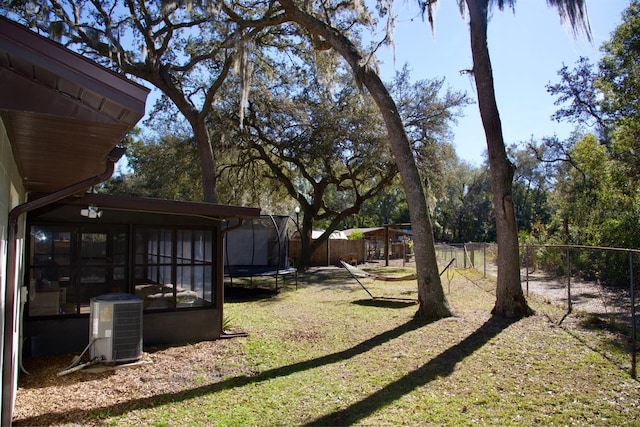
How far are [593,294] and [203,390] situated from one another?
9.38 m

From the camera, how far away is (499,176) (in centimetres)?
802

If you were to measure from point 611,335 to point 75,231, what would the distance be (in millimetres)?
7470

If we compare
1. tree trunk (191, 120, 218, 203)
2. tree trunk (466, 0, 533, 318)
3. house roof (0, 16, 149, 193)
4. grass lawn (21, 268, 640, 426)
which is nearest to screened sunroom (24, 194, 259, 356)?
grass lawn (21, 268, 640, 426)

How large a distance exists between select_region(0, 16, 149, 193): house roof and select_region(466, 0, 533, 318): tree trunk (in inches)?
272

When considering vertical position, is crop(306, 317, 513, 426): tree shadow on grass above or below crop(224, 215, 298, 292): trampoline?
below

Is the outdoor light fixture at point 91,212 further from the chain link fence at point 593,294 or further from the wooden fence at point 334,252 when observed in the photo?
the wooden fence at point 334,252

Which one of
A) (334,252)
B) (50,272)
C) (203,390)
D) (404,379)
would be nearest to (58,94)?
(203,390)

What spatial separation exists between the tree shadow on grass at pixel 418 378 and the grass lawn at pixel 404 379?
0.01 metres

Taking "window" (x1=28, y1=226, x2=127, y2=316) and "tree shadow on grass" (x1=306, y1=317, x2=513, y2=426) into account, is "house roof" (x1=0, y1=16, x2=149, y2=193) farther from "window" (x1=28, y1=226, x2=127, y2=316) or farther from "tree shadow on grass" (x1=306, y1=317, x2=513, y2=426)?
"window" (x1=28, y1=226, x2=127, y2=316)

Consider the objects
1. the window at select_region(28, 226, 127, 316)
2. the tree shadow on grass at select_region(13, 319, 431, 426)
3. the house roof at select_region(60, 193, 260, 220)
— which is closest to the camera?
the tree shadow on grass at select_region(13, 319, 431, 426)

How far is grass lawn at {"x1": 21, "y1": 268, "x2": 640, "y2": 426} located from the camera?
13.3ft

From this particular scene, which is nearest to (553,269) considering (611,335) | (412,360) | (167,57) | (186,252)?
(611,335)

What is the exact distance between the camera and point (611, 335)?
6531mm

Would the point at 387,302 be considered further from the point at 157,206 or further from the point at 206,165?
the point at 157,206
